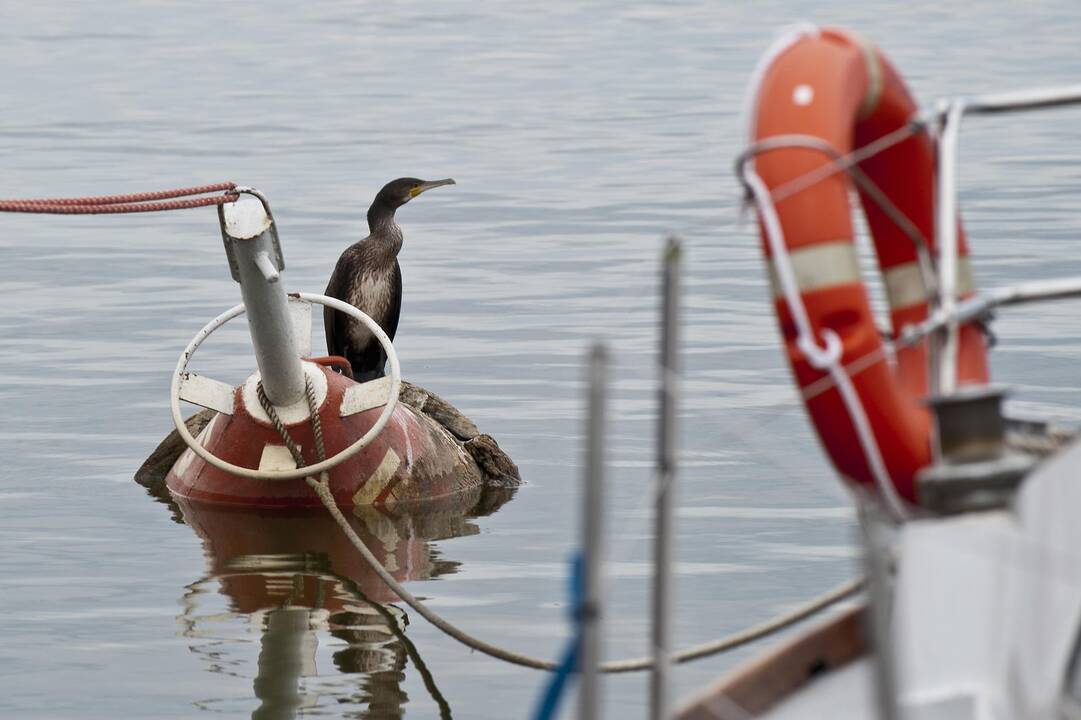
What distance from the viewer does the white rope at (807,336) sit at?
4.45 meters

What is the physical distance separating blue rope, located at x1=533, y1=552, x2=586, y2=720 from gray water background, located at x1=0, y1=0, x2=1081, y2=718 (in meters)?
2.60

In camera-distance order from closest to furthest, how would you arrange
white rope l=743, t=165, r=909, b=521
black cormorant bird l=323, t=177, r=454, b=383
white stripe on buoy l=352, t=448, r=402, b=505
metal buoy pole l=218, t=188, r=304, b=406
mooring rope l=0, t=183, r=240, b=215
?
white rope l=743, t=165, r=909, b=521 < mooring rope l=0, t=183, r=240, b=215 < metal buoy pole l=218, t=188, r=304, b=406 < white stripe on buoy l=352, t=448, r=402, b=505 < black cormorant bird l=323, t=177, r=454, b=383

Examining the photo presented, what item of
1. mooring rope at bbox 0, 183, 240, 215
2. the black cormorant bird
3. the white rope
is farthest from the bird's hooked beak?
the white rope

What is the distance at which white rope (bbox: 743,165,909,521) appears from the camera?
445cm

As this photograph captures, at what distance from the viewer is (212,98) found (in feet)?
113

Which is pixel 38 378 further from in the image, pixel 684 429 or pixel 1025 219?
pixel 1025 219

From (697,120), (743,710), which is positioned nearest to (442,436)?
(743,710)

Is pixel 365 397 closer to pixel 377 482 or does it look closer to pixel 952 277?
pixel 377 482

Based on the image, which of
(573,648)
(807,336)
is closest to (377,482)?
(807,336)

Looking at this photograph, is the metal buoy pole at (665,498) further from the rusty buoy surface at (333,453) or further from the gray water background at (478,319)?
the rusty buoy surface at (333,453)

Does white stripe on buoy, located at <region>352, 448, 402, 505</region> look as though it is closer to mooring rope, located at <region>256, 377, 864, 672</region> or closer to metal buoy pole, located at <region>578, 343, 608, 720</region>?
mooring rope, located at <region>256, 377, 864, 672</region>

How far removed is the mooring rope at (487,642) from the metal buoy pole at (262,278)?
22 centimetres

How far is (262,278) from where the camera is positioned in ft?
26.3

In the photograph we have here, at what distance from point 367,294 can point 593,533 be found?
26.4 feet
